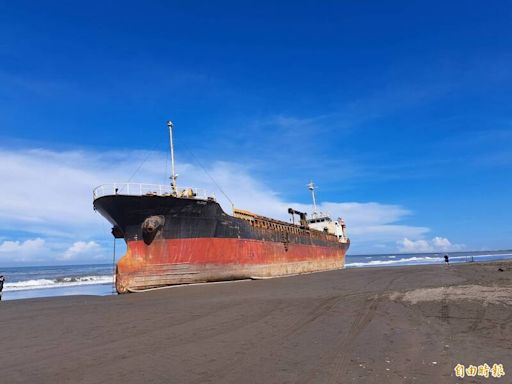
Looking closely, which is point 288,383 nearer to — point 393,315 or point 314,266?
point 393,315

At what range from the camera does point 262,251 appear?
2533cm

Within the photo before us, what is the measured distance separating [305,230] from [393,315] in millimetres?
28180

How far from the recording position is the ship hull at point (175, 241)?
18391mm

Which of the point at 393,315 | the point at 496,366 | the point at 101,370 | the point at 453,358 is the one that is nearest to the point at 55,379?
the point at 101,370

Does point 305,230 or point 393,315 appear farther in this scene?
point 305,230

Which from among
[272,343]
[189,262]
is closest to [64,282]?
[189,262]

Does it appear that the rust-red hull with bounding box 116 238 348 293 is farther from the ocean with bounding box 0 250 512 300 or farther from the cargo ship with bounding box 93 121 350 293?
the ocean with bounding box 0 250 512 300

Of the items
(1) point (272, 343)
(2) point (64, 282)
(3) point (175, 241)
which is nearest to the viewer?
(1) point (272, 343)

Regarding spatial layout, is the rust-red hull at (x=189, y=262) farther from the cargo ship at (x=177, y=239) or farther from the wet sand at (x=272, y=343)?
the wet sand at (x=272, y=343)

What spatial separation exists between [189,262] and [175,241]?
1389 mm

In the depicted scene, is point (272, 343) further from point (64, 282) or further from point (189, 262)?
point (64, 282)

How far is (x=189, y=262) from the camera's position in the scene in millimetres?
19297

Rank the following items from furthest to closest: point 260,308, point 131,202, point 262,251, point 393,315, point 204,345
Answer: point 262,251 → point 131,202 → point 260,308 → point 393,315 → point 204,345

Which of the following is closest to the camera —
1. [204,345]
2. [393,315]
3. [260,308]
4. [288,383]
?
[288,383]
